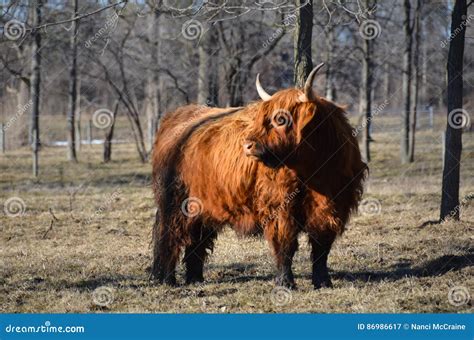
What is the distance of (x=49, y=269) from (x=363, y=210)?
6.47 meters

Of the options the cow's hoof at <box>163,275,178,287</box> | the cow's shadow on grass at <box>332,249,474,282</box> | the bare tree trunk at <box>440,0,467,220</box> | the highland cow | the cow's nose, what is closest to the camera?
the cow's nose

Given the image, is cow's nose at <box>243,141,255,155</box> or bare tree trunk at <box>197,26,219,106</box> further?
bare tree trunk at <box>197,26,219,106</box>

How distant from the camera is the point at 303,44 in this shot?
9.69m

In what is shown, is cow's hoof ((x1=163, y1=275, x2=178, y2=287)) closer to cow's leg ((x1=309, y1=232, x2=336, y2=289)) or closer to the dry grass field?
the dry grass field

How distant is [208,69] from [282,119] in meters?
15.4

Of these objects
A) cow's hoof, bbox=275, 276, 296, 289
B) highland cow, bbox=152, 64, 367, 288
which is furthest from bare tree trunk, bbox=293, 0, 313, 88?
cow's hoof, bbox=275, 276, 296, 289

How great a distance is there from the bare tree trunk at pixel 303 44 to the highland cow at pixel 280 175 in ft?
7.02

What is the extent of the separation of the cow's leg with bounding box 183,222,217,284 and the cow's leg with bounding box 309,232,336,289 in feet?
4.74

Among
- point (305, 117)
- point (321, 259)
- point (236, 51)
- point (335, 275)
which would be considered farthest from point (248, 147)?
point (236, 51)

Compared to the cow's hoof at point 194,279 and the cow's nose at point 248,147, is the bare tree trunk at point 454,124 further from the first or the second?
the cow's nose at point 248,147

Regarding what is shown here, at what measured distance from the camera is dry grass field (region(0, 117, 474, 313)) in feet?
21.3

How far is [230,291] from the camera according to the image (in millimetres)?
7105

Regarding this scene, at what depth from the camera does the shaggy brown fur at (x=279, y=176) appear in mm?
6785

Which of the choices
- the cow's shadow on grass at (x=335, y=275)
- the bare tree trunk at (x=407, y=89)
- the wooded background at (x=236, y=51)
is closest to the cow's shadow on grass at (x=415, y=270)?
the cow's shadow on grass at (x=335, y=275)
